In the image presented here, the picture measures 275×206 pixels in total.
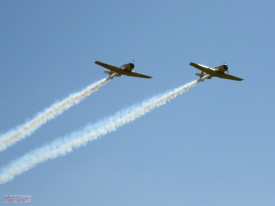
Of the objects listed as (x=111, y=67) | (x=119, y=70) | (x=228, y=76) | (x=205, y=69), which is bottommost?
(x=228, y=76)

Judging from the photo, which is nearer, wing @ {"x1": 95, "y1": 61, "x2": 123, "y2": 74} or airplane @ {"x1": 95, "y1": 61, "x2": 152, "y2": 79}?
wing @ {"x1": 95, "y1": 61, "x2": 123, "y2": 74}

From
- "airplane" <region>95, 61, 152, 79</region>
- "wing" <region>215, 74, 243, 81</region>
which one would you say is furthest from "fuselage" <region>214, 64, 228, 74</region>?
"airplane" <region>95, 61, 152, 79</region>

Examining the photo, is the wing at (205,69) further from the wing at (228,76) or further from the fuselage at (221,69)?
the wing at (228,76)

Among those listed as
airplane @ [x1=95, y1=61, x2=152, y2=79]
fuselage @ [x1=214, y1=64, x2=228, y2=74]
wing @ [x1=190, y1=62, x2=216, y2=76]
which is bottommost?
fuselage @ [x1=214, y1=64, x2=228, y2=74]

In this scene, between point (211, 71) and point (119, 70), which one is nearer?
point (119, 70)

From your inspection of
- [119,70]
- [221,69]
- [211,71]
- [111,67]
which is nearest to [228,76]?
[221,69]

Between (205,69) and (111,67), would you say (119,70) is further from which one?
(205,69)

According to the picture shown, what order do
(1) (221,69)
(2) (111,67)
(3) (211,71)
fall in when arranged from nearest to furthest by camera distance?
1. (1) (221,69)
2. (2) (111,67)
3. (3) (211,71)

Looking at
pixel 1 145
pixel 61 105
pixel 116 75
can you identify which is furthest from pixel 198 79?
pixel 1 145

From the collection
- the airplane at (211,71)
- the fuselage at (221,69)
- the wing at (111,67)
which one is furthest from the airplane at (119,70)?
the fuselage at (221,69)

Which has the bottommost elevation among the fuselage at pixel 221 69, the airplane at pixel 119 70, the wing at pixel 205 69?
the fuselage at pixel 221 69

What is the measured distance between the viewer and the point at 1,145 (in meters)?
131

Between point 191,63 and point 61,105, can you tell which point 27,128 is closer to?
point 61,105

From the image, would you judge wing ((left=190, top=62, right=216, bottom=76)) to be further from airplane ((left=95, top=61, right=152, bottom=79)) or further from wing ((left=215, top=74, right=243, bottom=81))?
airplane ((left=95, top=61, right=152, bottom=79))
